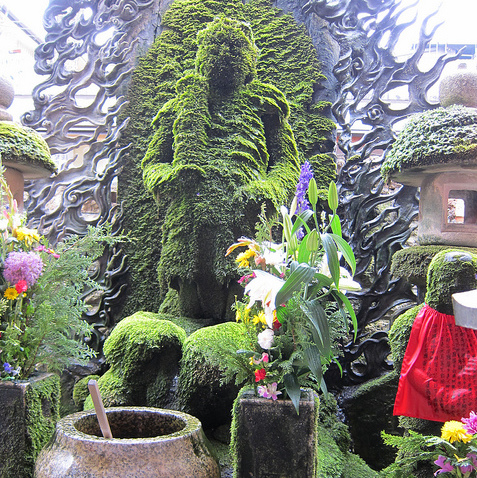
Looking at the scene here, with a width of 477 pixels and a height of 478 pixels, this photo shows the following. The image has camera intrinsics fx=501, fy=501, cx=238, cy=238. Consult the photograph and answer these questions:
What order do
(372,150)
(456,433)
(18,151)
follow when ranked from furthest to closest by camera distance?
(372,150)
(18,151)
(456,433)

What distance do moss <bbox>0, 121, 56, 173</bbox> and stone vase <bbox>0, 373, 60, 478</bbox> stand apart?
2189mm

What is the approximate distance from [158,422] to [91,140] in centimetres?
368

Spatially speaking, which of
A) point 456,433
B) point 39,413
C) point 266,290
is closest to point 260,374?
point 266,290

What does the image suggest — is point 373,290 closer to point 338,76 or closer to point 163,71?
point 338,76

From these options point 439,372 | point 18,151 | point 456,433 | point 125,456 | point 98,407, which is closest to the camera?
point 125,456

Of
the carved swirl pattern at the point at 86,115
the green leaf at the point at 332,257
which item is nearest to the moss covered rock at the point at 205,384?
the green leaf at the point at 332,257

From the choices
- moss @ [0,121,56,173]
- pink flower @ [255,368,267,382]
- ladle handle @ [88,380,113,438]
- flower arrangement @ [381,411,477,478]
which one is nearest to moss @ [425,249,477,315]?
flower arrangement @ [381,411,477,478]

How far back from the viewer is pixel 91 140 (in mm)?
5027

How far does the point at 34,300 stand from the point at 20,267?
21 centimetres

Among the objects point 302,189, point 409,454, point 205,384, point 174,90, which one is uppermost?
point 174,90

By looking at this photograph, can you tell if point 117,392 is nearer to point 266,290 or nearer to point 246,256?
point 246,256

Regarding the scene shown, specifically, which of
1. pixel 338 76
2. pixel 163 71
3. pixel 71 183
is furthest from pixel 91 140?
pixel 338 76

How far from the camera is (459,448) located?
7.00ft

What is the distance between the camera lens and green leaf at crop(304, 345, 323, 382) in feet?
6.23
